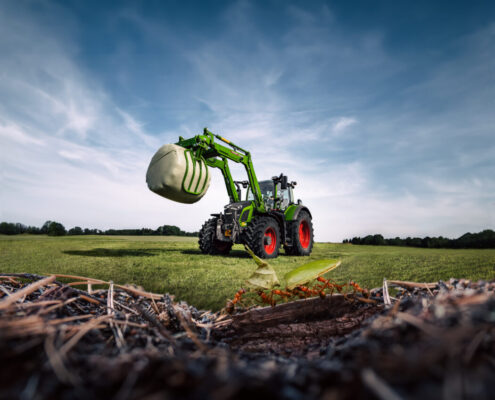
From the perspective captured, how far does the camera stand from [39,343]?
0.47 m

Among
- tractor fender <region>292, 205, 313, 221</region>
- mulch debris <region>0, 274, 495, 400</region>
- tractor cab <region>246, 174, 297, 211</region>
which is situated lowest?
mulch debris <region>0, 274, 495, 400</region>

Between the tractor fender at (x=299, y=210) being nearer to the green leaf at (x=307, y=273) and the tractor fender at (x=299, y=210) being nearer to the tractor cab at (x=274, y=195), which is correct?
the tractor cab at (x=274, y=195)

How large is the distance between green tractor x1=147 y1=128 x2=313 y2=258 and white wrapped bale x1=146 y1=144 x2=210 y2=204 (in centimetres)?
2

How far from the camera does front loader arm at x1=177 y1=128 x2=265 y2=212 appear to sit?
17.8 feet

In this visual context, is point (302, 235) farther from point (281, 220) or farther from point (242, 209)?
point (242, 209)

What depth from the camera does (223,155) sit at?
654cm

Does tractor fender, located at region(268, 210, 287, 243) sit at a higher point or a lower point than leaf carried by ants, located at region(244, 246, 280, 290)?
higher

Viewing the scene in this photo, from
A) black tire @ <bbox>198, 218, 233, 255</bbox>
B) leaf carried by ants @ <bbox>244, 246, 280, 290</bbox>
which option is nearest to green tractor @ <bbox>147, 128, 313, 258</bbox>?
black tire @ <bbox>198, 218, 233, 255</bbox>

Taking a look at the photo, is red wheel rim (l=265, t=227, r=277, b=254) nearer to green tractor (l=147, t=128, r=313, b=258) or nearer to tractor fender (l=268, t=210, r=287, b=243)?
green tractor (l=147, t=128, r=313, b=258)

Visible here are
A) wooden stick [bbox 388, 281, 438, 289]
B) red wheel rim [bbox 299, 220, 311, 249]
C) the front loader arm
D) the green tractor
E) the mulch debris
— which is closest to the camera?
the mulch debris

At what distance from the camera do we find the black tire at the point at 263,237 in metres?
6.25

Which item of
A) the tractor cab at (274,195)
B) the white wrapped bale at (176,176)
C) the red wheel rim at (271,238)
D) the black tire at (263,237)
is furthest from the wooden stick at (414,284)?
the tractor cab at (274,195)

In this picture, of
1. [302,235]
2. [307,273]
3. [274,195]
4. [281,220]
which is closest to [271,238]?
[281,220]

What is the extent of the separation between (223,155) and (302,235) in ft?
12.6
